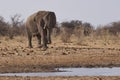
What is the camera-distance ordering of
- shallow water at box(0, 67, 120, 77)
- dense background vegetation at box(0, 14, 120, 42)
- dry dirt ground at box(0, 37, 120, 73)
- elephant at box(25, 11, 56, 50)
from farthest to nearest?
dense background vegetation at box(0, 14, 120, 42)
elephant at box(25, 11, 56, 50)
dry dirt ground at box(0, 37, 120, 73)
shallow water at box(0, 67, 120, 77)

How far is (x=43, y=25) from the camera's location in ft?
90.8

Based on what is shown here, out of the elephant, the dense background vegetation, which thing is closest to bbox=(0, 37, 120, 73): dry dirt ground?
the elephant

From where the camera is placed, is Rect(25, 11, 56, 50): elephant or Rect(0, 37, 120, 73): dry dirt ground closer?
Rect(0, 37, 120, 73): dry dirt ground

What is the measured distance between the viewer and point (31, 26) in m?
29.8

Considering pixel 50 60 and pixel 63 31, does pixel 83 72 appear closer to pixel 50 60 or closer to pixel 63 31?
pixel 50 60

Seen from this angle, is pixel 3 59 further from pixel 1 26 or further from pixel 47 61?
pixel 1 26

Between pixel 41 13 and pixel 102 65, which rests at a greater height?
pixel 41 13

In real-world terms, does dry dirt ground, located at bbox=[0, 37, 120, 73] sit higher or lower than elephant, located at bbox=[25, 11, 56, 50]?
lower

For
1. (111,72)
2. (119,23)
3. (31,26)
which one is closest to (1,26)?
(31,26)

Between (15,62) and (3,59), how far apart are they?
45.7 inches

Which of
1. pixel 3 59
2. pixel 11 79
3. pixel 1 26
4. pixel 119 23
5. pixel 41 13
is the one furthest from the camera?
pixel 119 23

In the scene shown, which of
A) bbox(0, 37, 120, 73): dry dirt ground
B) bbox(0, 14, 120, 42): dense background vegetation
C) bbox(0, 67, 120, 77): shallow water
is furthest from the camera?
bbox(0, 14, 120, 42): dense background vegetation

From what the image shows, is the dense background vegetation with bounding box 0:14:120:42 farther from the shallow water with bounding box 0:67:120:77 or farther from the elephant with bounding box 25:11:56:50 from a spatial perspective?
the shallow water with bounding box 0:67:120:77

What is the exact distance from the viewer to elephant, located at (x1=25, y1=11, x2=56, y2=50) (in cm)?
2669
